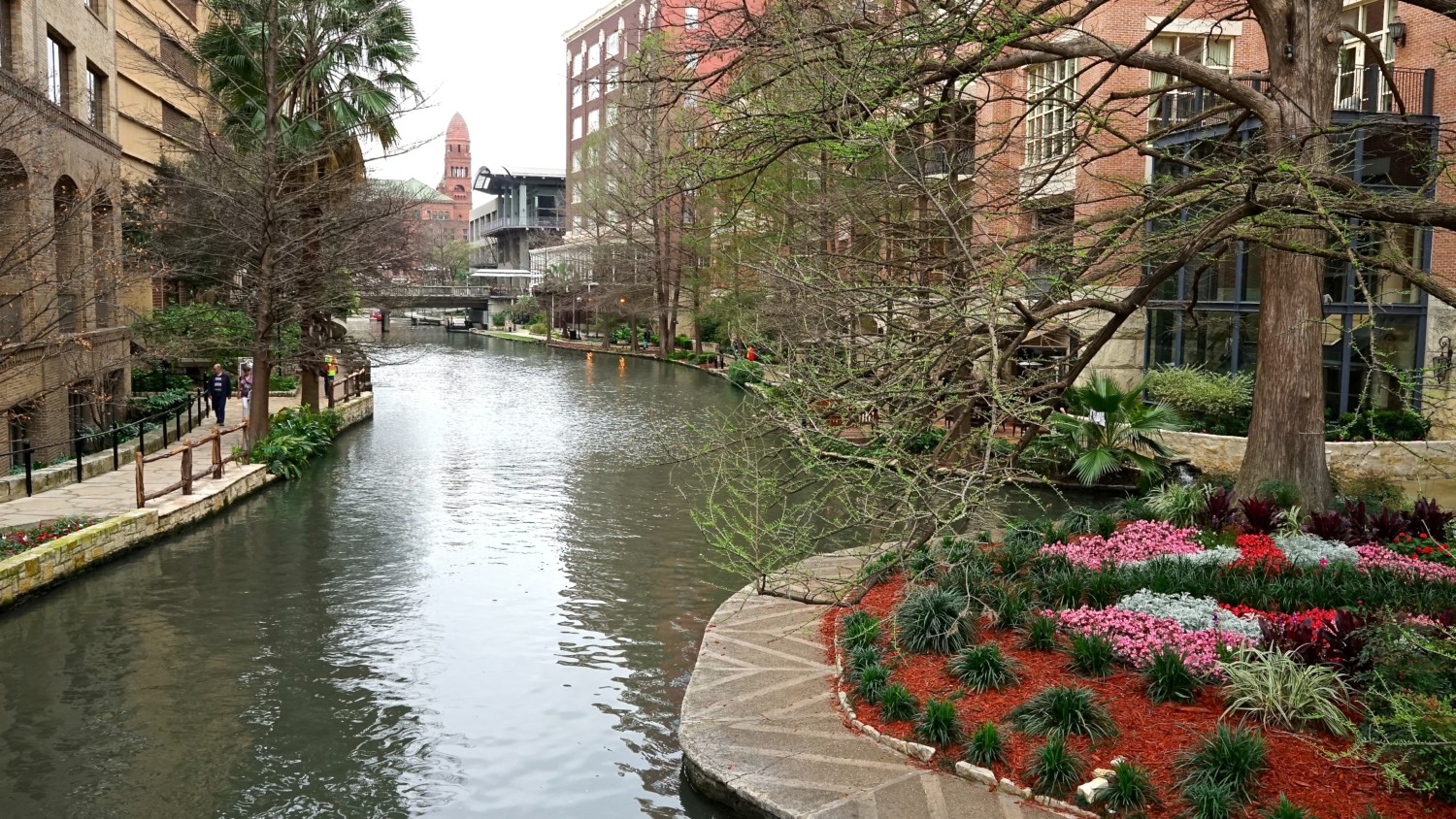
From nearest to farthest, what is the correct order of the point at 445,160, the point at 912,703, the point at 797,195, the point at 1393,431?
the point at 912,703 → the point at 1393,431 → the point at 797,195 → the point at 445,160

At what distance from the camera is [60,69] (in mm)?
21969

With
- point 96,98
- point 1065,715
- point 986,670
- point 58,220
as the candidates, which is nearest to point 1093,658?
point 986,670

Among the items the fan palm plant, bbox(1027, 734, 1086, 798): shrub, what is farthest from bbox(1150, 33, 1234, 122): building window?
bbox(1027, 734, 1086, 798): shrub

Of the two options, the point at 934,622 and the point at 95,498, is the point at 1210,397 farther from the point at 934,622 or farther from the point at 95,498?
the point at 95,498

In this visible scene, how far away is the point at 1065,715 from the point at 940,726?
841mm

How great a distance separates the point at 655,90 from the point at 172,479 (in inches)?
460

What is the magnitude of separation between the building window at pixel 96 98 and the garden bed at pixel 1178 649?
20.3 metres

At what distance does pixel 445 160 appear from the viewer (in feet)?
591

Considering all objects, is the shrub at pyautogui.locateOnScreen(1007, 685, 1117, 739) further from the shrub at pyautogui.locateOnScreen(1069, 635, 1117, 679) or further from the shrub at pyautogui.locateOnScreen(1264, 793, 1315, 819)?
the shrub at pyautogui.locateOnScreen(1264, 793, 1315, 819)

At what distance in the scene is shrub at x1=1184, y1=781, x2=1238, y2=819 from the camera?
6.48m

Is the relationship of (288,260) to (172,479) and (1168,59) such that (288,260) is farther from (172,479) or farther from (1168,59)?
(1168,59)

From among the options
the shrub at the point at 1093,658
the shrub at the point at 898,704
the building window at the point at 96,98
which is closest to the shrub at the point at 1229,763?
the shrub at the point at 1093,658

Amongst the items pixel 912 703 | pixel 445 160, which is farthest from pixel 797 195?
pixel 445 160

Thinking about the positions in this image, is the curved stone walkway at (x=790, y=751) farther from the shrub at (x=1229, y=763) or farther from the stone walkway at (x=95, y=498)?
the stone walkway at (x=95, y=498)
